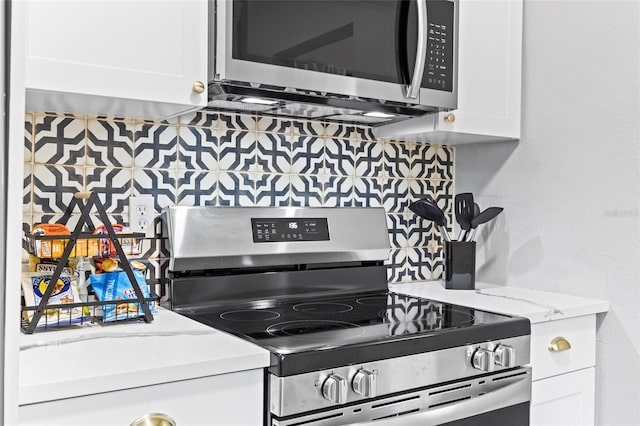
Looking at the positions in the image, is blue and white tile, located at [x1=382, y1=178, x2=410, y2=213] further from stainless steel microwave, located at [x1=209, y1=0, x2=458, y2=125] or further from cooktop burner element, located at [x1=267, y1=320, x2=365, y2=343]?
cooktop burner element, located at [x1=267, y1=320, x2=365, y2=343]

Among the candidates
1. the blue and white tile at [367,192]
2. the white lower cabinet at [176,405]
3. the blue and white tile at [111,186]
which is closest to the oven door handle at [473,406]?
the white lower cabinet at [176,405]

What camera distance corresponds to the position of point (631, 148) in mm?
1776

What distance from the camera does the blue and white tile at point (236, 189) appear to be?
1815 millimetres

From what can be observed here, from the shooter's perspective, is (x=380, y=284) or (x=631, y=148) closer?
(x=631, y=148)

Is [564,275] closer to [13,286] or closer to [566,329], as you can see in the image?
[566,329]

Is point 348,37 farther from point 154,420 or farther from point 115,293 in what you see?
point 154,420

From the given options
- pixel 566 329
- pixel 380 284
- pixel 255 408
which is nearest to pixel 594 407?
pixel 566 329

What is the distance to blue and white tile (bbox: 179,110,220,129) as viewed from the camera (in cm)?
175

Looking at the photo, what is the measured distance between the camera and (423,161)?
228 cm

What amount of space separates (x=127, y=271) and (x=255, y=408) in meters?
0.45

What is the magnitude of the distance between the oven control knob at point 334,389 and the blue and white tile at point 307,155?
0.89 meters

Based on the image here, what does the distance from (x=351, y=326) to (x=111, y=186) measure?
752mm

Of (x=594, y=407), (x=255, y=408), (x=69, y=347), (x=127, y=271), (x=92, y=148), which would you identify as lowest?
(x=594, y=407)

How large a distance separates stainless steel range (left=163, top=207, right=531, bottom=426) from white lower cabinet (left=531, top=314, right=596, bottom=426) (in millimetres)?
90
